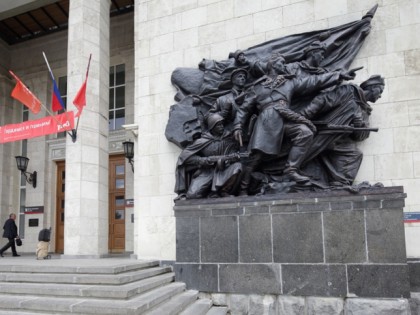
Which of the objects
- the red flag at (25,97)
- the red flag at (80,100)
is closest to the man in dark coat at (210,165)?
the red flag at (80,100)

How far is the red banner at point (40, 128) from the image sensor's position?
925 centimetres

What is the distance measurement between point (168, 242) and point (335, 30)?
209 inches

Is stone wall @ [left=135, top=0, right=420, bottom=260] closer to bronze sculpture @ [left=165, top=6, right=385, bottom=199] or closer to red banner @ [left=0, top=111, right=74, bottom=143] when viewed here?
bronze sculpture @ [left=165, top=6, right=385, bottom=199]

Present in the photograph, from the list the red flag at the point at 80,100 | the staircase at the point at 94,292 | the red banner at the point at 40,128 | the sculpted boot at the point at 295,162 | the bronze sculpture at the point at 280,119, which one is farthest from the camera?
the red banner at the point at 40,128

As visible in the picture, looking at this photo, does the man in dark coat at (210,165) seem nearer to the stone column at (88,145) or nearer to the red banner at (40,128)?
the stone column at (88,145)

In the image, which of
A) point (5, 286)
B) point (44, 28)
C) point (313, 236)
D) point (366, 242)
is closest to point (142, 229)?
point (5, 286)

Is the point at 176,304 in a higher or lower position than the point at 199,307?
higher

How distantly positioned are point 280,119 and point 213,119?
131cm

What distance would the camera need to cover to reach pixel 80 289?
5445 millimetres

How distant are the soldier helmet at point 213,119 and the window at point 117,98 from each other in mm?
7117

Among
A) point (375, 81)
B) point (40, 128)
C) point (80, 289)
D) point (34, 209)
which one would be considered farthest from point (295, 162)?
point (34, 209)

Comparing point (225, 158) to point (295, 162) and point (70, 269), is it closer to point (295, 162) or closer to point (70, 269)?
point (295, 162)

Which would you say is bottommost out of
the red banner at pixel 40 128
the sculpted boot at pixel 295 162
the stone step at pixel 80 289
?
the stone step at pixel 80 289

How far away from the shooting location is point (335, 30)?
726cm
